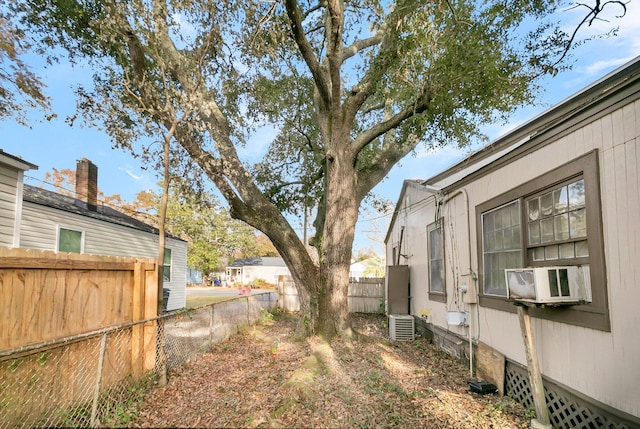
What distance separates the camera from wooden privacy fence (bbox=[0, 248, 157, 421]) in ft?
10.7

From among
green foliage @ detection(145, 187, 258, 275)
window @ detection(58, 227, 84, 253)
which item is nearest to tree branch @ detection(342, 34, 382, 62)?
window @ detection(58, 227, 84, 253)

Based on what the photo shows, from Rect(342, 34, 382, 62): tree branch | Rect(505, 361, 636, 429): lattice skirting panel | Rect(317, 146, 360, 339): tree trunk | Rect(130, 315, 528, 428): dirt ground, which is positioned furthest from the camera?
Rect(342, 34, 382, 62): tree branch

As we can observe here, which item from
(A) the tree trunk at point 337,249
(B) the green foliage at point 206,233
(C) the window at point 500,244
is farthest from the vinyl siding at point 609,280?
(B) the green foliage at point 206,233

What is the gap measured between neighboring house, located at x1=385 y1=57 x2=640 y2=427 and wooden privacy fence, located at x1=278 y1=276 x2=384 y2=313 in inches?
283

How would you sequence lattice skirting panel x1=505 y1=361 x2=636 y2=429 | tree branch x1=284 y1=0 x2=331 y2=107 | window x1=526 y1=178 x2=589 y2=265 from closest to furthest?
lattice skirting panel x1=505 y1=361 x2=636 y2=429, window x1=526 y1=178 x2=589 y2=265, tree branch x1=284 y1=0 x2=331 y2=107

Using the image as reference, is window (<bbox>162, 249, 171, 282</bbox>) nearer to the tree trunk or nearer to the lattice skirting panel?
the tree trunk

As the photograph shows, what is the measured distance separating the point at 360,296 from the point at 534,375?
10.4 m

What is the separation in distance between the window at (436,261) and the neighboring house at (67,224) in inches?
331

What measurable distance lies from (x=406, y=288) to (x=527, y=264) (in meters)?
5.48

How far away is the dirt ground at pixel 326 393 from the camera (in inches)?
154

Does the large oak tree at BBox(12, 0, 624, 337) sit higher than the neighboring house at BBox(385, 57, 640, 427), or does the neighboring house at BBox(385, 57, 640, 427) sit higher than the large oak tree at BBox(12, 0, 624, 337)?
the large oak tree at BBox(12, 0, 624, 337)

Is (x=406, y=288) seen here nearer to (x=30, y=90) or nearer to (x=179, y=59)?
(x=179, y=59)

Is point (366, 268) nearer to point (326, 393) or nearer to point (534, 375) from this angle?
point (326, 393)

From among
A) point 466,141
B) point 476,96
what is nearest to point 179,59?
point 476,96
